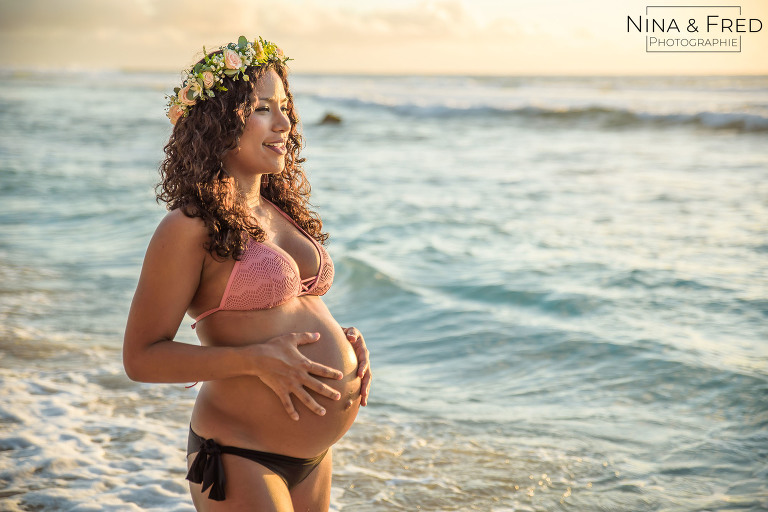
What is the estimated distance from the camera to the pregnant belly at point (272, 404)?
7.85 feet

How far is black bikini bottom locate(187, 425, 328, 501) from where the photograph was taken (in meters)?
2.36

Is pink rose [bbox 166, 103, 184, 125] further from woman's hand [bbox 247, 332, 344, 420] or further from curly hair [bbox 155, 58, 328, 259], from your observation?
woman's hand [bbox 247, 332, 344, 420]

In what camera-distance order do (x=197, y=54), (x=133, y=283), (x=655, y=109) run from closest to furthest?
(x=197, y=54)
(x=133, y=283)
(x=655, y=109)

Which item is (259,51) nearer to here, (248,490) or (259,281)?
(259,281)

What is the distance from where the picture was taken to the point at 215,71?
2.48 metres

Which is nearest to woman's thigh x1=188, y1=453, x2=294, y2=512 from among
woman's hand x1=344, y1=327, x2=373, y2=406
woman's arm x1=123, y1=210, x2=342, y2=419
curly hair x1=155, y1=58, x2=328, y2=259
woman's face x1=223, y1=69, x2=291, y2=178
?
woman's arm x1=123, y1=210, x2=342, y2=419

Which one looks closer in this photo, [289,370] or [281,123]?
[289,370]

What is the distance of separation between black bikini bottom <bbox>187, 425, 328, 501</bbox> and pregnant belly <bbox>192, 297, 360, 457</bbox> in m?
0.02

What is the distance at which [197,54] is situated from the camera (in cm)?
277

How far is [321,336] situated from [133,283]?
21.3 ft

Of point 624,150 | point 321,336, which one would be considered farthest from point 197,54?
point 624,150

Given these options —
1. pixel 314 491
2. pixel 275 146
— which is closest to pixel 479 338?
pixel 314 491

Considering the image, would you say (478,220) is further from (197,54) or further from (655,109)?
(655,109)

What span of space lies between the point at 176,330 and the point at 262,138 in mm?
683
